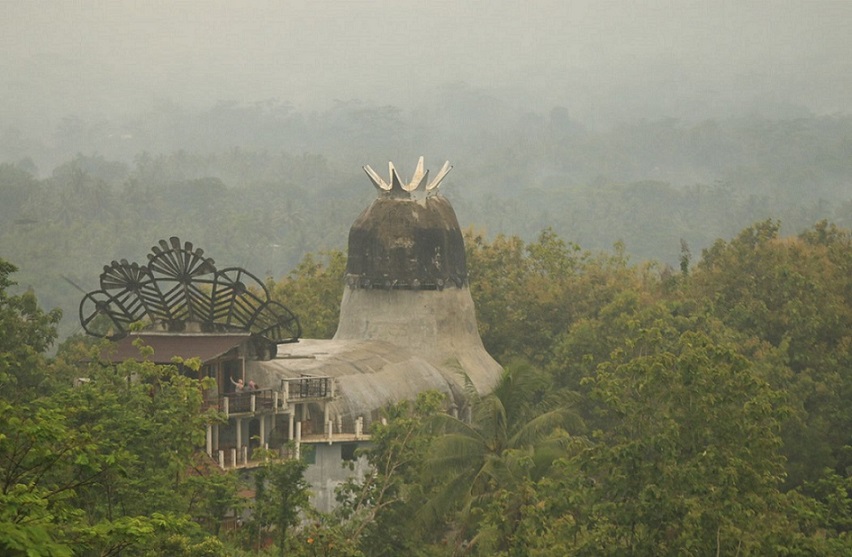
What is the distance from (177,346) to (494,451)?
8357 mm

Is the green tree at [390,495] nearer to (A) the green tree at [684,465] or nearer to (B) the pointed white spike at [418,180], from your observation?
(A) the green tree at [684,465]

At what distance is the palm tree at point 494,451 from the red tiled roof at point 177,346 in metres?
5.94

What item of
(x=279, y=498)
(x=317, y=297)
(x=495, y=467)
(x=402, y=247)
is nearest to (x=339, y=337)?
(x=402, y=247)

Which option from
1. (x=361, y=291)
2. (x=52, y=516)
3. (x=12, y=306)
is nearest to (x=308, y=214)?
(x=361, y=291)

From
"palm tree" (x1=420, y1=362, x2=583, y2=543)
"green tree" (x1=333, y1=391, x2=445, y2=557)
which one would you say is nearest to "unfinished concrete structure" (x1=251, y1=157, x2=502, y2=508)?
"palm tree" (x1=420, y1=362, x2=583, y2=543)

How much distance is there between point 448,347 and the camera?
54594 millimetres

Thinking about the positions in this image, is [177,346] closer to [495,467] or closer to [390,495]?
[390,495]

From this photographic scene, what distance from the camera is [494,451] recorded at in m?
40.5

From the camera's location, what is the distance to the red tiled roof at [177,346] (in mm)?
41688

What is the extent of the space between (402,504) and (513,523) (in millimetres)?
2760

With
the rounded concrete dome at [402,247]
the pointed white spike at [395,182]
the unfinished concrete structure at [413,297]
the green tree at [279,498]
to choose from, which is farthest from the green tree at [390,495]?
the pointed white spike at [395,182]

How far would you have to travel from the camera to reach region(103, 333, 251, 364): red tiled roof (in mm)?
41688

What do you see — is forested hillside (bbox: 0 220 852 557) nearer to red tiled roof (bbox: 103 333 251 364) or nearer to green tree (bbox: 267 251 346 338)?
red tiled roof (bbox: 103 333 251 364)

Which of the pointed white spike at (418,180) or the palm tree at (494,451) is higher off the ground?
the pointed white spike at (418,180)
